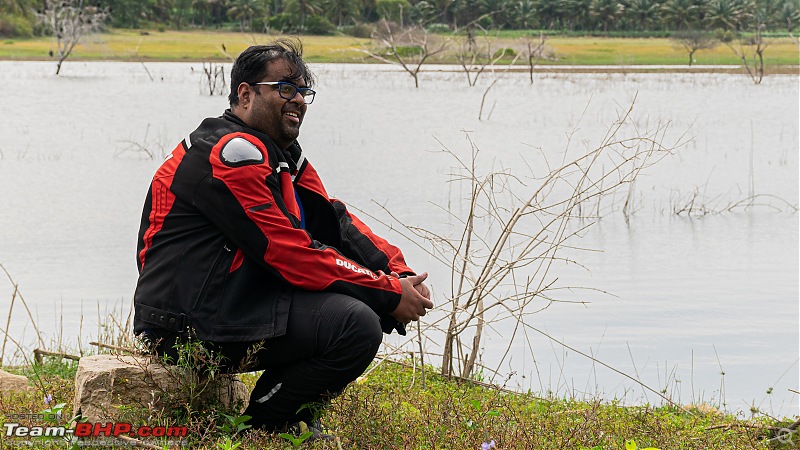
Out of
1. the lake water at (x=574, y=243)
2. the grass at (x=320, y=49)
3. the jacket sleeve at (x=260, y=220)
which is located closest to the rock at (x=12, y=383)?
the jacket sleeve at (x=260, y=220)

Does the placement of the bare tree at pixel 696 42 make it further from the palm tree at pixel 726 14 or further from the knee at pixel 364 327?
the knee at pixel 364 327

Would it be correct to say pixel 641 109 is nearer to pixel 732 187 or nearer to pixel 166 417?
pixel 732 187

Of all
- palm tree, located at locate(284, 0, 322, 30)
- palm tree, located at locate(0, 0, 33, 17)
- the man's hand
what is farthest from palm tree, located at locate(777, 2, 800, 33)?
the man's hand

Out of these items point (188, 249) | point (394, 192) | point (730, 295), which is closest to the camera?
point (188, 249)

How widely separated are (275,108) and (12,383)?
1767mm

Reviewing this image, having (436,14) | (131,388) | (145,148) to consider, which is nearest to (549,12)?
(436,14)

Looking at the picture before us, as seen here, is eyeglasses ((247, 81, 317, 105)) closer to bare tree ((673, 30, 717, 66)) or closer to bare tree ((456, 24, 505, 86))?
bare tree ((456, 24, 505, 86))

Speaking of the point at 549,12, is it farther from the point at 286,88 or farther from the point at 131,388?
the point at 131,388

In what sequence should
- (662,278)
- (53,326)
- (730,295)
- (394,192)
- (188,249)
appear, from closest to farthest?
(188,249)
(53,326)
(730,295)
(662,278)
(394,192)

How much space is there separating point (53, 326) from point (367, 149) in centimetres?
1140

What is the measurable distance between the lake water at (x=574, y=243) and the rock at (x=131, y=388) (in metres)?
2.74

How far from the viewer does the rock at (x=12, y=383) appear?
453 cm

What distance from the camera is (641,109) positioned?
1008 inches

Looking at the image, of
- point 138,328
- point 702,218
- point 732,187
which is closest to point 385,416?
point 138,328
